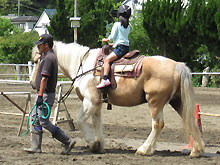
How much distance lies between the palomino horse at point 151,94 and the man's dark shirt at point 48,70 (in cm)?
57

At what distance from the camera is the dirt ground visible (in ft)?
22.2

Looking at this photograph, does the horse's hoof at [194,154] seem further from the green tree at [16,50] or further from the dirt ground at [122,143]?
the green tree at [16,50]

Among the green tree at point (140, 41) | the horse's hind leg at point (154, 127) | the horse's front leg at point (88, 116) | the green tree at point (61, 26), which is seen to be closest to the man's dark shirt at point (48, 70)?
the horse's front leg at point (88, 116)

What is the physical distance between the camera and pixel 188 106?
7316 millimetres

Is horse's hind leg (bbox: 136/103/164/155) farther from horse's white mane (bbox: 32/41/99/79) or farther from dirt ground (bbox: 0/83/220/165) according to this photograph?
horse's white mane (bbox: 32/41/99/79)

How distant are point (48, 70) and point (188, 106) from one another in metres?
2.27

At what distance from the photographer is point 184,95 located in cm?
729

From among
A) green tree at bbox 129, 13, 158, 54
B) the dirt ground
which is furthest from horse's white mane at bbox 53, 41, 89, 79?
green tree at bbox 129, 13, 158, 54

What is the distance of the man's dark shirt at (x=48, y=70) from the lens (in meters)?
7.05

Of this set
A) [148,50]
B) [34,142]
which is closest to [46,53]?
[34,142]

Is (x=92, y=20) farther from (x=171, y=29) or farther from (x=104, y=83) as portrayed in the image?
(x=104, y=83)

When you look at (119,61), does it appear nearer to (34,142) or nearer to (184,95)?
(184,95)

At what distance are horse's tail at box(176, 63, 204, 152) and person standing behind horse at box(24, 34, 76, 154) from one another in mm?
1863

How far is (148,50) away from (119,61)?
2004 centimetres
